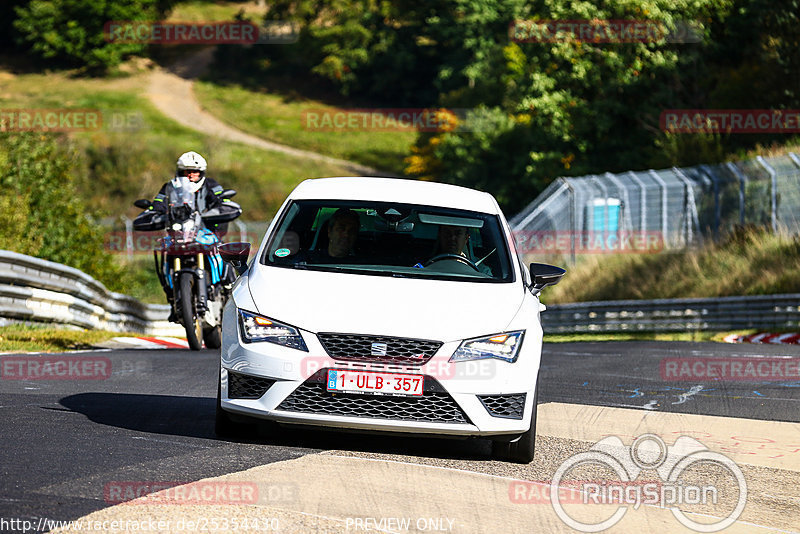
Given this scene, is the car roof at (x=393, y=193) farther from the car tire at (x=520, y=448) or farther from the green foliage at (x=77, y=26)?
the green foliage at (x=77, y=26)

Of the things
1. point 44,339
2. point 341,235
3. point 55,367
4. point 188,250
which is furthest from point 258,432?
point 44,339

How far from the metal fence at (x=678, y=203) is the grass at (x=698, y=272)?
0.53 m

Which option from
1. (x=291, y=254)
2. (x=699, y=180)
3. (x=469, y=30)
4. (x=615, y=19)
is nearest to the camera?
(x=291, y=254)

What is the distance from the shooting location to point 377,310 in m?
7.07

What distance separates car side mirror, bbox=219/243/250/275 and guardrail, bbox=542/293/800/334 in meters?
14.5

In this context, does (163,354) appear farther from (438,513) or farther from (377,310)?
(438,513)

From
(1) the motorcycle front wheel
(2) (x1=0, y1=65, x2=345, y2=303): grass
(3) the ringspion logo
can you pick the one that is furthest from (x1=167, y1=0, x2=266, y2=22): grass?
(3) the ringspion logo

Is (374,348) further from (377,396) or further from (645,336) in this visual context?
(645,336)

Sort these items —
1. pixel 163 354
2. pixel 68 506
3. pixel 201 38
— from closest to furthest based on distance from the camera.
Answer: pixel 68 506
pixel 163 354
pixel 201 38

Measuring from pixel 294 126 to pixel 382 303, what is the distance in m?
82.3

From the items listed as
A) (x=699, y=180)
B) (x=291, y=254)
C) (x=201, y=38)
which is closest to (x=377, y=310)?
(x=291, y=254)

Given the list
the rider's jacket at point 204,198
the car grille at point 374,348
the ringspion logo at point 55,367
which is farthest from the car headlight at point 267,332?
the rider's jacket at point 204,198

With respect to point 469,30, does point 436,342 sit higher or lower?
lower

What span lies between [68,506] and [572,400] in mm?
6074
